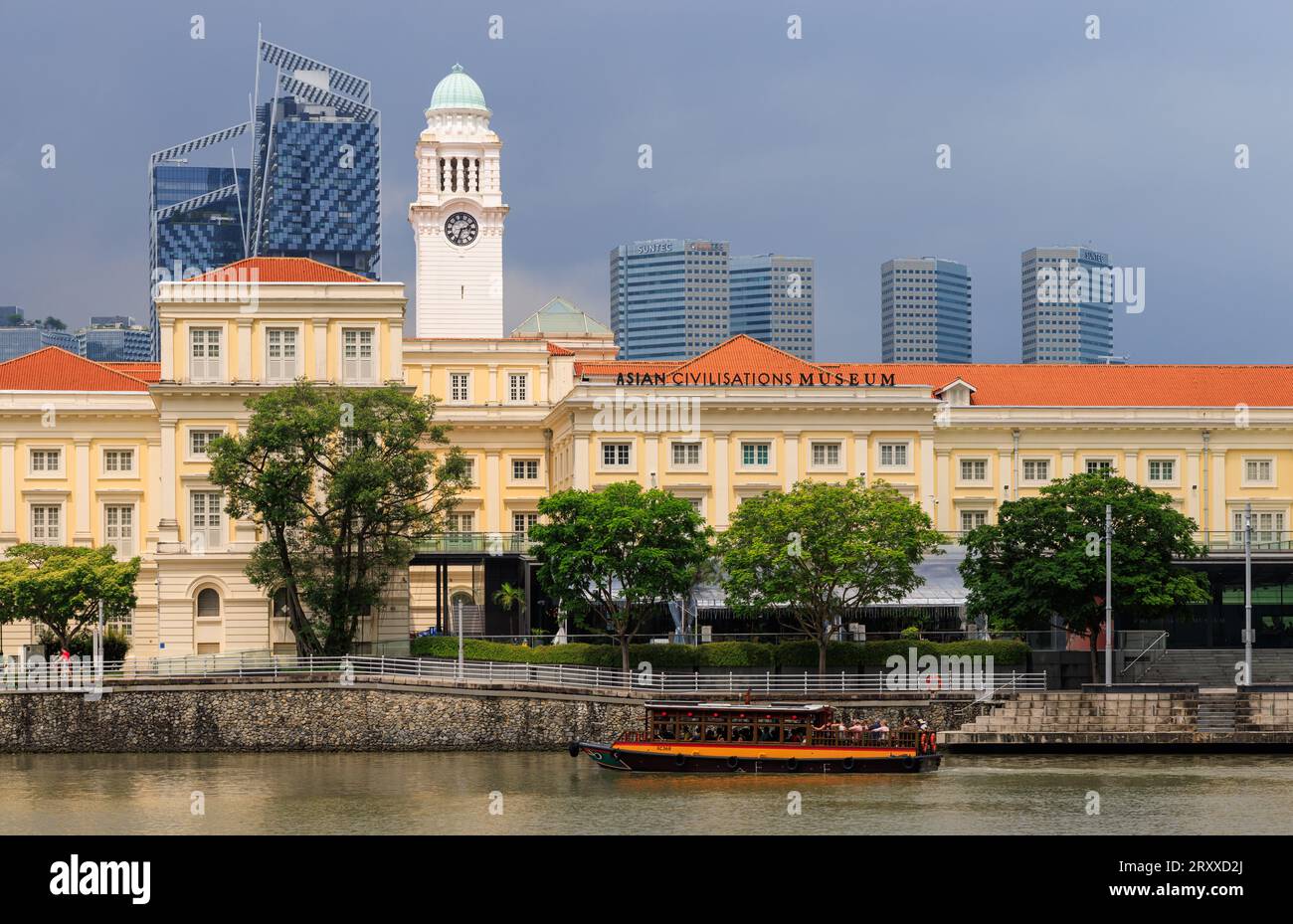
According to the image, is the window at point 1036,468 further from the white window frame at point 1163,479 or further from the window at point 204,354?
the window at point 204,354

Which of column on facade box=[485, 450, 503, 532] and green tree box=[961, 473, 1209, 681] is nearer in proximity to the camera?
green tree box=[961, 473, 1209, 681]

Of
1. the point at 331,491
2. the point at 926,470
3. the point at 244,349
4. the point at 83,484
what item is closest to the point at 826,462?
the point at 926,470

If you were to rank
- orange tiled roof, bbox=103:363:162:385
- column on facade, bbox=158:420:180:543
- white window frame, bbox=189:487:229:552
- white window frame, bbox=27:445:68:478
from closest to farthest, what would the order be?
column on facade, bbox=158:420:180:543
white window frame, bbox=189:487:229:552
white window frame, bbox=27:445:68:478
orange tiled roof, bbox=103:363:162:385

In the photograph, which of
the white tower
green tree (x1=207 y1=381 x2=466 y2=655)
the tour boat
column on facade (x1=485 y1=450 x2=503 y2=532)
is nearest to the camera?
the tour boat

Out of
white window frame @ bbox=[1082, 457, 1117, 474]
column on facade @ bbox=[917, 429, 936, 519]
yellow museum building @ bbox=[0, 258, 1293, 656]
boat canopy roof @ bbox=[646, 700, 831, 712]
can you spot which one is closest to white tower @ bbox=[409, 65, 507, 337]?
yellow museum building @ bbox=[0, 258, 1293, 656]

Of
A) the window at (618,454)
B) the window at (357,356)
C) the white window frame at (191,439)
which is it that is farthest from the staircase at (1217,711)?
the white window frame at (191,439)

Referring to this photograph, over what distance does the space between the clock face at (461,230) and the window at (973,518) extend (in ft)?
113

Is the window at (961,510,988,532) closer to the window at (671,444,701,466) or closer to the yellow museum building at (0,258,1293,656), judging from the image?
the yellow museum building at (0,258,1293,656)

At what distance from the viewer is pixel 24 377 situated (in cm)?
9969

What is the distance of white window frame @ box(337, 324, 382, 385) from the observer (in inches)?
3425

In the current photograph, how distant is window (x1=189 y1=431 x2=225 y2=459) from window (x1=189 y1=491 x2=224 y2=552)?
1697mm
